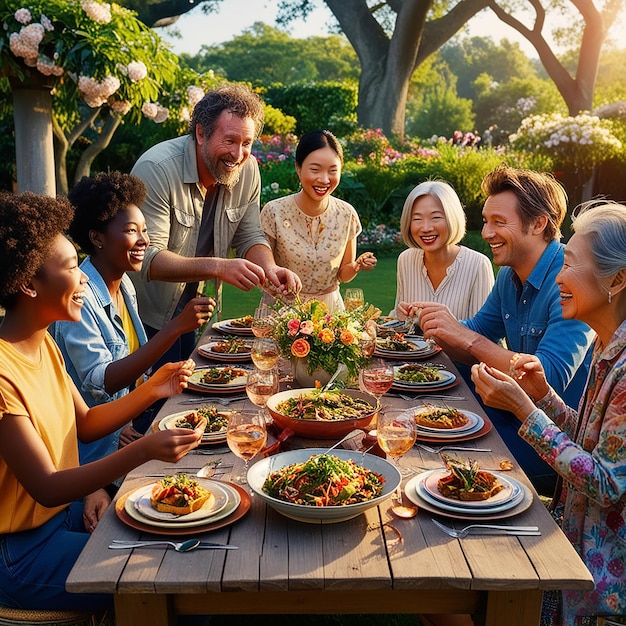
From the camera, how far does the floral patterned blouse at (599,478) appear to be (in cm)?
195

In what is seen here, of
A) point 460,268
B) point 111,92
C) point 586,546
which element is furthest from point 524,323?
point 111,92

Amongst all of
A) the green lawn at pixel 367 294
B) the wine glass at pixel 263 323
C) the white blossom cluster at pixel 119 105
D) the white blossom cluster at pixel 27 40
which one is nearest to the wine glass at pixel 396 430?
the wine glass at pixel 263 323

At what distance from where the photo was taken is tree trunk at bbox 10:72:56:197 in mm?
5605

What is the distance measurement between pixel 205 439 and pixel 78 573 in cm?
82

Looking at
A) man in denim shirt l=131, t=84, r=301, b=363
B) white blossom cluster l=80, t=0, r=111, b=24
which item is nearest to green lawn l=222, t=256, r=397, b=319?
man in denim shirt l=131, t=84, r=301, b=363

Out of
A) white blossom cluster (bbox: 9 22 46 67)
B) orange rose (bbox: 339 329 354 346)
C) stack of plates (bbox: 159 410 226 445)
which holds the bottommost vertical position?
stack of plates (bbox: 159 410 226 445)

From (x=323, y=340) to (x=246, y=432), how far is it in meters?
0.85

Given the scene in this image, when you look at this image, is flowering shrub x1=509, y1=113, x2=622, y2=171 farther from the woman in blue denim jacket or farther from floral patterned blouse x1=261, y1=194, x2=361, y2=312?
the woman in blue denim jacket

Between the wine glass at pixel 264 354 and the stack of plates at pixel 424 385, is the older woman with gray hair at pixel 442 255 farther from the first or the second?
the wine glass at pixel 264 354

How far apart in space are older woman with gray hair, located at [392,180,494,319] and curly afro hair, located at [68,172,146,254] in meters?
1.67

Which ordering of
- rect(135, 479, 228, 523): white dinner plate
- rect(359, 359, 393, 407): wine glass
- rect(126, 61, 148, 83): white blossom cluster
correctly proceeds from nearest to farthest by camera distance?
rect(135, 479, 228, 523): white dinner plate < rect(359, 359, 393, 407): wine glass < rect(126, 61, 148, 83): white blossom cluster

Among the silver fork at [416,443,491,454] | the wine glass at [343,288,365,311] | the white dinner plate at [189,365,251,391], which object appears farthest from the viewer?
the wine glass at [343,288,365,311]

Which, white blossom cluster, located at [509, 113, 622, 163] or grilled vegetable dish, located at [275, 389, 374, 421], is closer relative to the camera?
grilled vegetable dish, located at [275, 389, 374, 421]

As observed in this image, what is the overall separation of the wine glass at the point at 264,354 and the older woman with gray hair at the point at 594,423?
2.87 feet
